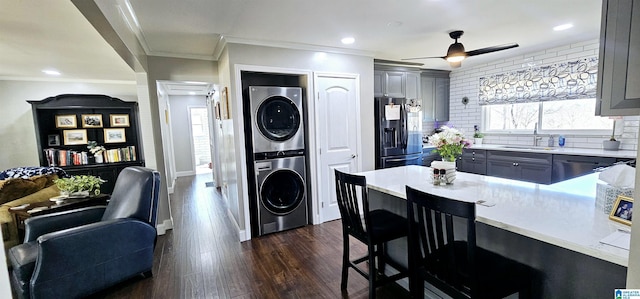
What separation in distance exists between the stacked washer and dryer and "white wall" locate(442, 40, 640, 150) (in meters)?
2.32

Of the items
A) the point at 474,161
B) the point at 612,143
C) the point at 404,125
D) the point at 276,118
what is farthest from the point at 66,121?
the point at 612,143

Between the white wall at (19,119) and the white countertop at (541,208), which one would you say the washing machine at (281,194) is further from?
the white wall at (19,119)

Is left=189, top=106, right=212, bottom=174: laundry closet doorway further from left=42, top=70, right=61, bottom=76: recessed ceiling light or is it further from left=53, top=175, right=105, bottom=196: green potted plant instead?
left=53, top=175, right=105, bottom=196: green potted plant

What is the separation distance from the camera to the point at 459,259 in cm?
140

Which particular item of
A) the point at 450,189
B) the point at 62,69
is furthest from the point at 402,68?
the point at 62,69

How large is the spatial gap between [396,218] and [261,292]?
126cm

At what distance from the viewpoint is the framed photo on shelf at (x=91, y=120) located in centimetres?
473

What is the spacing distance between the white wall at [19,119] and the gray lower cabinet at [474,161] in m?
7.11

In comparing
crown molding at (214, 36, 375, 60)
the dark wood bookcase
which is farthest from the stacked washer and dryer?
the dark wood bookcase

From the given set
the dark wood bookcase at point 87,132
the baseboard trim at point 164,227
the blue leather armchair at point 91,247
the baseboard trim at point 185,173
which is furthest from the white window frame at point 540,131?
the baseboard trim at point 185,173

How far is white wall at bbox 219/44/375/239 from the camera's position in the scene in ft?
10.3

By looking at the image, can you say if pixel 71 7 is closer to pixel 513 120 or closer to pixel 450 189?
pixel 450 189

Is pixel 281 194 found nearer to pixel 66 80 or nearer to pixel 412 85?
pixel 412 85

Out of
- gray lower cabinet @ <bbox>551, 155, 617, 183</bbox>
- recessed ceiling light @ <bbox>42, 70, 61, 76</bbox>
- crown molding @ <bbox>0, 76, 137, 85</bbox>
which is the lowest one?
gray lower cabinet @ <bbox>551, 155, 617, 183</bbox>
